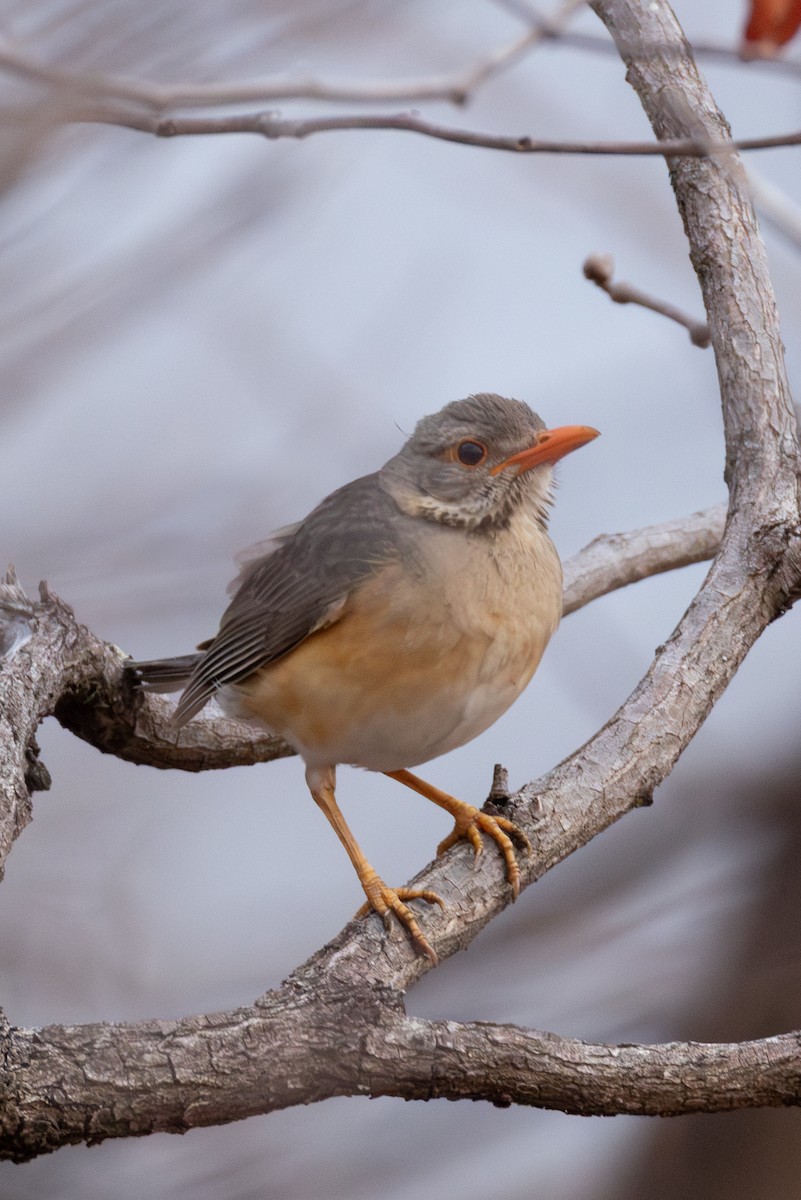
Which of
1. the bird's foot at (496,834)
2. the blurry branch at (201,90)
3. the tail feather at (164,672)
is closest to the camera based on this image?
the blurry branch at (201,90)

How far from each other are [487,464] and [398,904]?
55.1 inches

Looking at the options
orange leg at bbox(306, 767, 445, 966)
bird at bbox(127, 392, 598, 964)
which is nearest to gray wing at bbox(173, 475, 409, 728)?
bird at bbox(127, 392, 598, 964)

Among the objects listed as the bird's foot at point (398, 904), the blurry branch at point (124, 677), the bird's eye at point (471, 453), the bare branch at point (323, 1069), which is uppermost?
the bird's eye at point (471, 453)

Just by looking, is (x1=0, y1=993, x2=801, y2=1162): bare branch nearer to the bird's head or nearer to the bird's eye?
the bird's head

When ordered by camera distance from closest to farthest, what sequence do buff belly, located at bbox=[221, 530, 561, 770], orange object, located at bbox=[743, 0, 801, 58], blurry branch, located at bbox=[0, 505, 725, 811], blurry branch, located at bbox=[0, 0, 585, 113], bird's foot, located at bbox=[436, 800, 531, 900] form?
1. blurry branch, located at bbox=[0, 0, 585, 113]
2. orange object, located at bbox=[743, 0, 801, 58]
3. bird's foot, located at bbox=[436, 800, 531, 900]
4. buff belly, located at bbox=[221, 530, 561, 770]
5. blurry branch, located at bbox=[0, 505, 725, 811]

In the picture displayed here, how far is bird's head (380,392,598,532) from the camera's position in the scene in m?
3.78

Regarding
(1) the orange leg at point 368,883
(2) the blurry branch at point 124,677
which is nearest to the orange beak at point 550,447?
(2) the blurry branch at point 124,677

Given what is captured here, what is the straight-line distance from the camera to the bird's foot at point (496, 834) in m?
3.23

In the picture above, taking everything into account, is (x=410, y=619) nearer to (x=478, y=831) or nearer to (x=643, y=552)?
(x=478, y=831)

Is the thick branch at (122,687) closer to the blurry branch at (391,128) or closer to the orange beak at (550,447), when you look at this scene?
the orange beak at (550,447)

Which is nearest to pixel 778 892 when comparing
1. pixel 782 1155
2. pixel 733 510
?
pixel 782 1155

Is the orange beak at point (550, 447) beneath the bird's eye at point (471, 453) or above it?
beneath

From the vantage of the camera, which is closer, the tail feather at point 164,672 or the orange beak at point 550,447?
the orange beak at point 550,447

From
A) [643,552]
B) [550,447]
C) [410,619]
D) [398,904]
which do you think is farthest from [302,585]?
[643,552]
